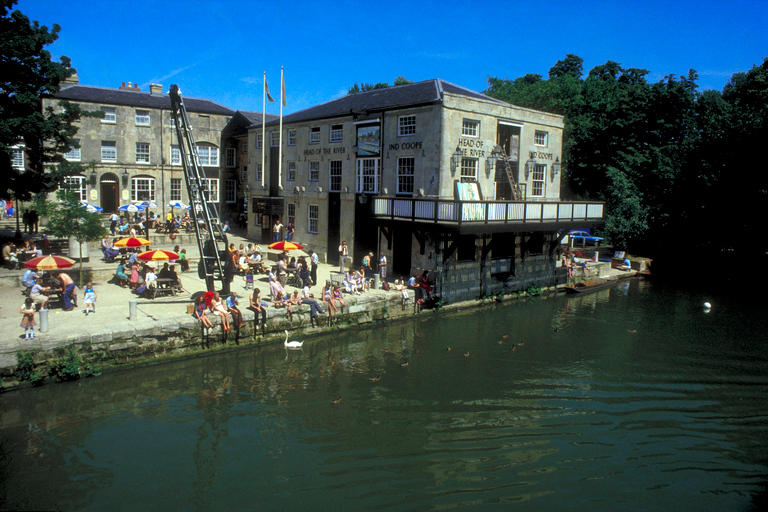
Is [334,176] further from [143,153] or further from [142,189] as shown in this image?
[143,153]

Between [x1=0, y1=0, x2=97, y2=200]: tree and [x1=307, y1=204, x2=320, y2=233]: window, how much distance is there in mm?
12027

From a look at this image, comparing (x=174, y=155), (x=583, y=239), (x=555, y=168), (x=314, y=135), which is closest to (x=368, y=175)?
(x=314, y=135)

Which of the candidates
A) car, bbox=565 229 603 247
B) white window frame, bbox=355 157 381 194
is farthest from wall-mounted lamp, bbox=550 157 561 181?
car, bbox=565 229 603 247

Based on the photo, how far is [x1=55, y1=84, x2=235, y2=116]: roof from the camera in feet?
119

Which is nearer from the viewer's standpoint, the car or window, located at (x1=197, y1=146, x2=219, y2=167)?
the car

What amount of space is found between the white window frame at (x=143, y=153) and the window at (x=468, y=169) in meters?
25.6

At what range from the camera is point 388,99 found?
27.2 meters

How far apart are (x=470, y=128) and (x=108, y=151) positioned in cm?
2691

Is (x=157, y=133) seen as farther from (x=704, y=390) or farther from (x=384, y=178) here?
(x=704, y=390)

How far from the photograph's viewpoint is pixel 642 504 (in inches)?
373

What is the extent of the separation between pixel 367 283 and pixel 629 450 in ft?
43.5

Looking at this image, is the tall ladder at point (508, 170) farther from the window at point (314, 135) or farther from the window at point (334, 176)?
the window at point (314, 135)

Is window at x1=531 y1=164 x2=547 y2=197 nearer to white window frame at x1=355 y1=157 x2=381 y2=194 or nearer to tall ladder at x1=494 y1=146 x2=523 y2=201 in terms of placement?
tall ladder at x1=494 y1=146 x2=523 y2=201

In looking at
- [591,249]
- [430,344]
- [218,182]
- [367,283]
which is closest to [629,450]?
[430,344]
